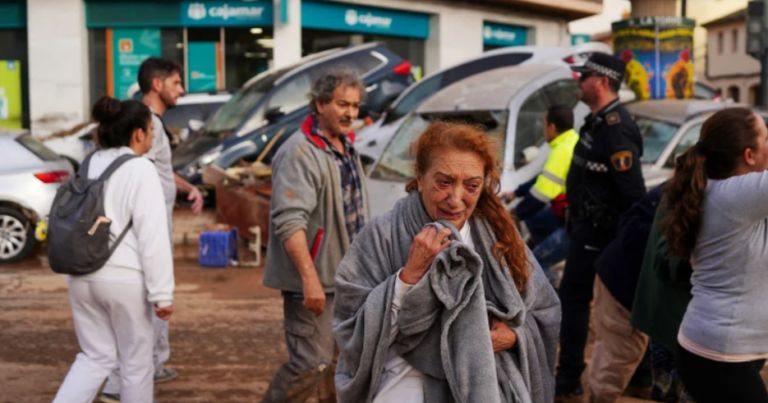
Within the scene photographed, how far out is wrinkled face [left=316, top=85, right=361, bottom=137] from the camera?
17.0 feet

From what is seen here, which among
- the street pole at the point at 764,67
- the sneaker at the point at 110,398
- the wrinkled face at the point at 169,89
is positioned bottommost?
the sneaker at the point at 110,398

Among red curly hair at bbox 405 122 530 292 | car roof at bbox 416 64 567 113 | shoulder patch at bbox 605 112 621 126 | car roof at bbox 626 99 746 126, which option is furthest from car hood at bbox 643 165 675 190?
red curly hair at bbox 405 122 530 292

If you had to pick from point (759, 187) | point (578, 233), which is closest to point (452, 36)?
point (578, 233)

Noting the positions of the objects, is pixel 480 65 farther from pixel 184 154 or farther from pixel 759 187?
pixel 759 187

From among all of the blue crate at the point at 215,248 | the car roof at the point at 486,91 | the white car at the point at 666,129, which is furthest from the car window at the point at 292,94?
the white car at the point at 666,129

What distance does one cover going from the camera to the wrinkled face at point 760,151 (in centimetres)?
401

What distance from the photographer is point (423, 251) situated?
312 centimetres

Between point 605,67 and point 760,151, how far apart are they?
8.01ft

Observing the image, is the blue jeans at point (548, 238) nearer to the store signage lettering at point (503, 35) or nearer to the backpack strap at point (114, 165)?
the backpack strap at point (114, 165)

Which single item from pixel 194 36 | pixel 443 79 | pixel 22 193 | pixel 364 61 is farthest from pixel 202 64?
pixel 22 193

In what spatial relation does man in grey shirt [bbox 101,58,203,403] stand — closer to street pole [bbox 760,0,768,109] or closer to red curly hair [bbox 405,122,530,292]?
red curly hair [bbox 405,122,530,292]

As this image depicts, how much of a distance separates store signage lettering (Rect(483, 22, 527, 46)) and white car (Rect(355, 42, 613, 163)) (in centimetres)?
1516

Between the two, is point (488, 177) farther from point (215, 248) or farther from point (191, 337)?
point (215, 248)

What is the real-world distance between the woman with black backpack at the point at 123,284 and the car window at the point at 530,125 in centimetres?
550
